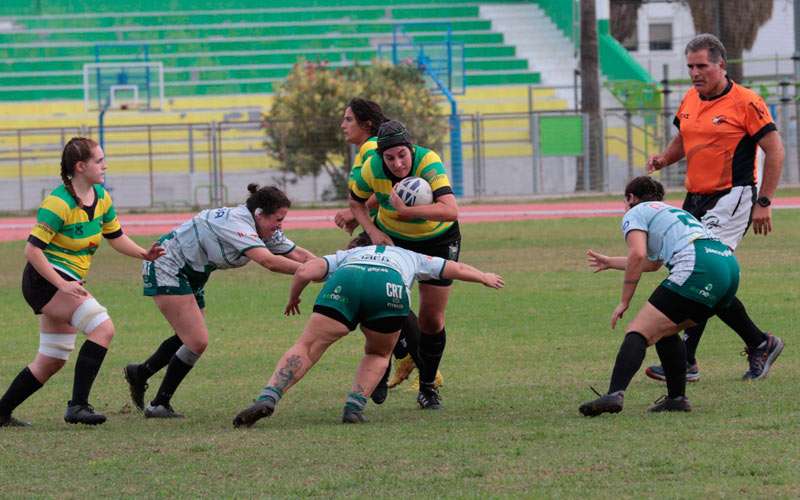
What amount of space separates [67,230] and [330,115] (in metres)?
27.7

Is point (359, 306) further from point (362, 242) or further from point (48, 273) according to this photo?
point (48, 273)

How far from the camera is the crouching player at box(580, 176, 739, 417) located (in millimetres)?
7945

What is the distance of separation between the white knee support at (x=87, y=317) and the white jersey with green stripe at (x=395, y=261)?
1.37 m

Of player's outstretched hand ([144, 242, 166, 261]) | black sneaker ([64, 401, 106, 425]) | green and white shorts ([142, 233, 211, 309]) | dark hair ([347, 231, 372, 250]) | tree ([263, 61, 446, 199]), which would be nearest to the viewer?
black sneaker ([64, 401, 106, 425])

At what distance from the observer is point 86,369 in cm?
841

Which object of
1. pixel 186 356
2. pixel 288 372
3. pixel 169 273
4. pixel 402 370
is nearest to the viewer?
pixel 288 372

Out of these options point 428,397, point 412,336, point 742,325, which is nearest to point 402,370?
point 412,336

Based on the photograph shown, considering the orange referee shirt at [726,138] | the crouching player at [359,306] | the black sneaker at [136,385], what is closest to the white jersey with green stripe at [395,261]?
the crouching player at [359,306]

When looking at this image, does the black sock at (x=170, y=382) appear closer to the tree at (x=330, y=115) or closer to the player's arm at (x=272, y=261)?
the player's arm at (x=272, y=261)

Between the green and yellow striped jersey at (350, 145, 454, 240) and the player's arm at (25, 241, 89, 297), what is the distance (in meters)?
1.89

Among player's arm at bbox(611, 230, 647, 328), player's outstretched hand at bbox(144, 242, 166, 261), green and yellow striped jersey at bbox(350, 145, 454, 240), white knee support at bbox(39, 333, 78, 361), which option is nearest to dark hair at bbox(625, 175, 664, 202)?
player's arm at bbox(611, 230, 647, 328)

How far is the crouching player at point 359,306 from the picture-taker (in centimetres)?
797

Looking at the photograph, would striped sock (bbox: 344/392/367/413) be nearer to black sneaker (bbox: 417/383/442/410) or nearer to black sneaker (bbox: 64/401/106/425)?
black sneaker (bbox: 417/383/442/410)

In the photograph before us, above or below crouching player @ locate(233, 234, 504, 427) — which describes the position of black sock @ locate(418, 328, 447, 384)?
below
